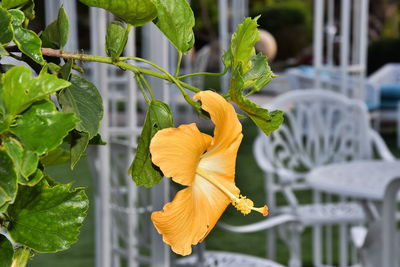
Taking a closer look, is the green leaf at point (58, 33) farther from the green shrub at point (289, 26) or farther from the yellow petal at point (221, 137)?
the green shrub at point (289, 26)

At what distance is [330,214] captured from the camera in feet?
10.5

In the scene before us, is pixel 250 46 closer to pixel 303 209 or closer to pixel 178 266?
pixel 178 266

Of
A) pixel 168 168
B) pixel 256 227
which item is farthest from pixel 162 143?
pixel 256 227

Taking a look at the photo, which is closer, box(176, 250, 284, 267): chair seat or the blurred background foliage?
box(176, 250, 284, 267): chair seat

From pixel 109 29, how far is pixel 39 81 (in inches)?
4.2

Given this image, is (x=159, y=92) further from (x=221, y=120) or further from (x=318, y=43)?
(x=318, y=43)

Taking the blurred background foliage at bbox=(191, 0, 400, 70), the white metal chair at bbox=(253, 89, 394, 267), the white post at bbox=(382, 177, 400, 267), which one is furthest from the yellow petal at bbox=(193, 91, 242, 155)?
the blurred background foliage at bbox=(191, 0, 400, 70)

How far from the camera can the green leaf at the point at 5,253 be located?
0.32 meters

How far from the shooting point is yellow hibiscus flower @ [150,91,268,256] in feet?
1.09

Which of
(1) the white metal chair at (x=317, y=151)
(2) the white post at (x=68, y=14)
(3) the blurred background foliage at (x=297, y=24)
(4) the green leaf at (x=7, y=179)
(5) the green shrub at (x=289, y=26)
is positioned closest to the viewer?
(4) the green leaf at (x=7, y=179)

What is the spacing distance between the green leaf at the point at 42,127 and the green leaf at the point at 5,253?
0.06 metres

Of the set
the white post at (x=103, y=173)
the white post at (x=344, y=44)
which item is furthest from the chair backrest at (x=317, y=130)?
the white post at (x=103, y=173)

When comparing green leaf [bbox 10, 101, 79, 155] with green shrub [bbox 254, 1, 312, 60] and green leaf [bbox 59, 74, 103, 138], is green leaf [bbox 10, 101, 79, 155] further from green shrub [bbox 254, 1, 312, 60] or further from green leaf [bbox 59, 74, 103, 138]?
green shrub [bbox 254, 1, 312, 60]

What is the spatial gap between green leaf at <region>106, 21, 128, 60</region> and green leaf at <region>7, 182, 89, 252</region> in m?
0.08
